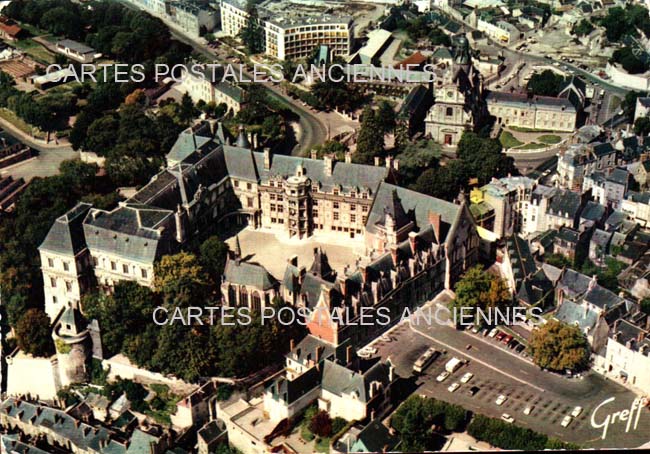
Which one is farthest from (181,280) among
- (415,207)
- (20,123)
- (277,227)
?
(20,123)

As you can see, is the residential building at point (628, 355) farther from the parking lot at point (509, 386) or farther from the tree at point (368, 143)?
the tree at point (368, 143)

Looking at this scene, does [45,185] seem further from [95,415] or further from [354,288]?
[354,288]

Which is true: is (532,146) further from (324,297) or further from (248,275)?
(324,297)

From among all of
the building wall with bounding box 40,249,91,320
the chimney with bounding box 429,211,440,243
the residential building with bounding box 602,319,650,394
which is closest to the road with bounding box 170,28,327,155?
the chimney with bounding box 429,211,440,243

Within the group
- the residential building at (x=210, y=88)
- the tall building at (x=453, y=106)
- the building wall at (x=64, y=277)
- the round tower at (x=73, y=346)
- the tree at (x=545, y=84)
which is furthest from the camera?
the tree at (x=545, y=84)

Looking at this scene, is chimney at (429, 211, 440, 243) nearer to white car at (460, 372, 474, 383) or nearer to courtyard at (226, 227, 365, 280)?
courtyard at (226, 227, 365, 280)

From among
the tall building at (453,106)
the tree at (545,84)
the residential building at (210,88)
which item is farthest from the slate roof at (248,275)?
the tree at (545,84)
